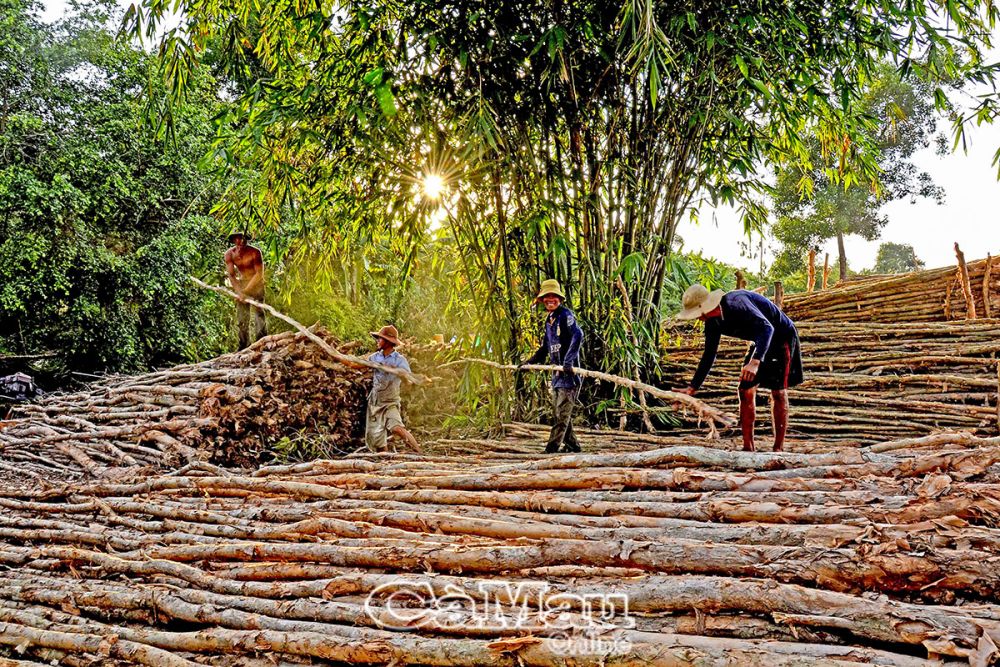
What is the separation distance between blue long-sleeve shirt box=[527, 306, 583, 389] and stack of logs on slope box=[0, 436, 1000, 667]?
162cm

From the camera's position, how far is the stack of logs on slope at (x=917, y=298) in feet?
22.4

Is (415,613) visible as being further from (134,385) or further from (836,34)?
(134,385)

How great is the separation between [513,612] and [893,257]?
35577 mm

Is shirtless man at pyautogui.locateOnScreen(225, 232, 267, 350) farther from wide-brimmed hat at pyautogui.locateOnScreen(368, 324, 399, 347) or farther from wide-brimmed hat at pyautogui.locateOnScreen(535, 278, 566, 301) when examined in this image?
wide-brimmed hat at pyautogui.locateOnScreen(535, 278, 566, 301)

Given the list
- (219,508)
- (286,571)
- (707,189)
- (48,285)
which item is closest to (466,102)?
(707,189)

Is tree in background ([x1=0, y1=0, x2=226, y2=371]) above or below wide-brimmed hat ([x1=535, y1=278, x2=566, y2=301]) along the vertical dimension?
above

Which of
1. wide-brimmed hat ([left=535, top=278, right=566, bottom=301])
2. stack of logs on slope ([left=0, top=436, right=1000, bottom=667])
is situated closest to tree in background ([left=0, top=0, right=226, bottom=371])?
wide-brimmed hat ([left=535, top=278, right=566, bottom=301])

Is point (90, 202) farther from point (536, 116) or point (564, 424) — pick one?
point (564, 424)

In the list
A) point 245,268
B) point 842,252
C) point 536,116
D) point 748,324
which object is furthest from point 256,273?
point 842,252

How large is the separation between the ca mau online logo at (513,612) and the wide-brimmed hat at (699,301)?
8.07ft

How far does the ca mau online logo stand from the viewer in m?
1.41

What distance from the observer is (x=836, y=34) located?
431 centimetres

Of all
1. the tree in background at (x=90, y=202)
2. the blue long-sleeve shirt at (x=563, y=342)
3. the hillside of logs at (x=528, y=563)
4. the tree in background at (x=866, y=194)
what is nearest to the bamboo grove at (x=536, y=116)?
the blue long-sleeve shirt at (x=563, y=342)

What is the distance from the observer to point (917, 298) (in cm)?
715
